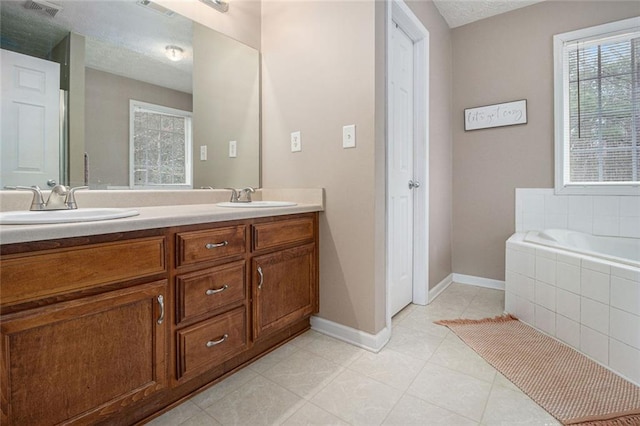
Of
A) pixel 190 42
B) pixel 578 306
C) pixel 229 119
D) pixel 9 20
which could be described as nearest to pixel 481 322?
pixel 578 306

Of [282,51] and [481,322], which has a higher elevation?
[282,51]

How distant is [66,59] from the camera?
142 centimetres

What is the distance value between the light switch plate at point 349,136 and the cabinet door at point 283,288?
0.65 metres

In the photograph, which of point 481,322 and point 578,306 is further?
point 481,322

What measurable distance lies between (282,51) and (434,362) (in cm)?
210

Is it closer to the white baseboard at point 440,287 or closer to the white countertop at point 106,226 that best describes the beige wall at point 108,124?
the white countertop at point 106,226

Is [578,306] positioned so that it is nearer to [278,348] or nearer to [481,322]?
[481,322]

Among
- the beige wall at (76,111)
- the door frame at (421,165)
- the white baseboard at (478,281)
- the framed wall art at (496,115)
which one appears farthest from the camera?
the white baseboard at (478,281)

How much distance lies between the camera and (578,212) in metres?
2.55

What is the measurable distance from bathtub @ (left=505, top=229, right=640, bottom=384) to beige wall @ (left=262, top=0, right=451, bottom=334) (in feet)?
3.36

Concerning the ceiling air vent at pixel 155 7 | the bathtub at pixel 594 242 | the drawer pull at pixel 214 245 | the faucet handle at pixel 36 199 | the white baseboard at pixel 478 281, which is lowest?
the white baseboard at pixel 478 281

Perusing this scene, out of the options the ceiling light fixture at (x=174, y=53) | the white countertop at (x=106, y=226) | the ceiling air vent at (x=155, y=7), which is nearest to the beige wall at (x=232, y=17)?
the ceiling air vent at (x=155, y=7)

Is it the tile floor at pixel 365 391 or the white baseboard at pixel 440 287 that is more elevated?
the white baseboard at pixel 440 287

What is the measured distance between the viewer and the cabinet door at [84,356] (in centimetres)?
86
